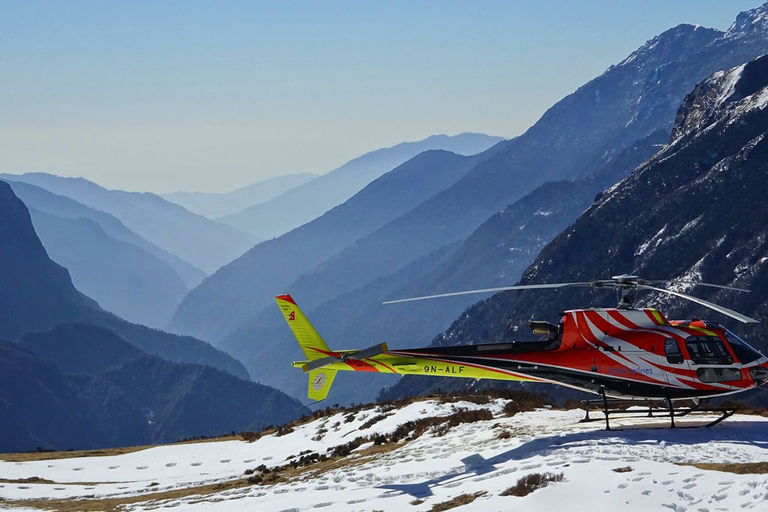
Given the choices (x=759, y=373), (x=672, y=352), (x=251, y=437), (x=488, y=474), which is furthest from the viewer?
(x=251, y=437)

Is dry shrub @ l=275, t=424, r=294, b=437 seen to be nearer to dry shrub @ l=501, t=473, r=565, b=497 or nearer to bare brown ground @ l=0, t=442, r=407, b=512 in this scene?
bare brown ground @ l=0, t=442, r=407, b=512

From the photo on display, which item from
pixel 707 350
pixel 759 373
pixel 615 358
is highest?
pixel 615 358

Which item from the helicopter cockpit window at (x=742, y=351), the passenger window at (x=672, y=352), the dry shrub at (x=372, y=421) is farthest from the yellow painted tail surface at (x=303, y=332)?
the helicopter cockpit window at (x=742, y=351)

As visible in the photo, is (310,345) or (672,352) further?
(310,345)

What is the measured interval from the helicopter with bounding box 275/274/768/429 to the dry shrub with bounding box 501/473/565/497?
5.65 meters

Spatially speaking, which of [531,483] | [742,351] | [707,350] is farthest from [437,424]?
[742,351]

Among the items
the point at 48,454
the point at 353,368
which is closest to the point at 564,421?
the point at 353,368

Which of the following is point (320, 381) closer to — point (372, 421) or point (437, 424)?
point (437, 424)

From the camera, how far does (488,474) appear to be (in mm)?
25188

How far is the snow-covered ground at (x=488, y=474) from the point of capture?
21.0 m

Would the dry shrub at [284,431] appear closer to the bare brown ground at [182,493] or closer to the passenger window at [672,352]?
the bare brown ground at [182,493]

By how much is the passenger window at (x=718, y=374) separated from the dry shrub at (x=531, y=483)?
695 cm

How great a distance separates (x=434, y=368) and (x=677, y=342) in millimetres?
8135

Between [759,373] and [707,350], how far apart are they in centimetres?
163
